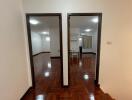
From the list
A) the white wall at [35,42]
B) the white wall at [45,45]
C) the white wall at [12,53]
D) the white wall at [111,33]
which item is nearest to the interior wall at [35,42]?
the white wall at [35,42]

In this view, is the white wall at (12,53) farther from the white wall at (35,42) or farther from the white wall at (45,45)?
the white wall at (45,45)

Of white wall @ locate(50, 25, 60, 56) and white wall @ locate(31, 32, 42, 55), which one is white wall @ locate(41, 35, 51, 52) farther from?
white wall @ locate(50, 25, 60, 56)

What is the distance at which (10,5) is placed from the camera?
2.01 metres

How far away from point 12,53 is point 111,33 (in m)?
2.42

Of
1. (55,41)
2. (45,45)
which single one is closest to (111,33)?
(55,41)

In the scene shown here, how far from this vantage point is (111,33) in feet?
8.64

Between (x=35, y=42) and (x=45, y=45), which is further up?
(x=35, y=42)

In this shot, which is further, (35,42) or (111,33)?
(35,42)

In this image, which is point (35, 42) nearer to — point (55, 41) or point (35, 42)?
point (35, 42)

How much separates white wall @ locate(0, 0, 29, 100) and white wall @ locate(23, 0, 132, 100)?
1.72 ft

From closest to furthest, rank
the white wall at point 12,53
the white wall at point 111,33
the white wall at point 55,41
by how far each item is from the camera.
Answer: the white wall at point 12,53
the white wall at point 111,33
the white wall at point 55,41

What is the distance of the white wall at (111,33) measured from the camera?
2.52 m

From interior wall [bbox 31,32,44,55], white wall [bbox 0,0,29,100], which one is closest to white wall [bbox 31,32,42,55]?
interior wall [bbox 31,32,44,55]

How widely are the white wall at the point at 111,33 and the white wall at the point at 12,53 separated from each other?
524 mm
